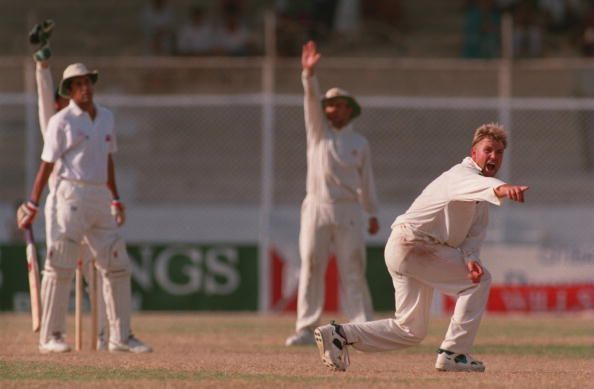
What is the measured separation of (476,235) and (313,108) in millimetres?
4047

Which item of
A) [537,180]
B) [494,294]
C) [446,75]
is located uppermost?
[446,75]

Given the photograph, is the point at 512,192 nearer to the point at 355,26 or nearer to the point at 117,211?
the point at 117,211

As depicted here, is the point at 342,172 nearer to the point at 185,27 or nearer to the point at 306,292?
the point at 306,292

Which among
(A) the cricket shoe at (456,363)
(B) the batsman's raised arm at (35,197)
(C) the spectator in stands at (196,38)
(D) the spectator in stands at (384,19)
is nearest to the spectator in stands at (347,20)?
(D) the spectator in stands at (384,19)

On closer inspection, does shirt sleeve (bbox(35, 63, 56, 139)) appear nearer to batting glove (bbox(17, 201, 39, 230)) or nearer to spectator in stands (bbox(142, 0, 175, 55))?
batting glove (bbox(17, 201, 39, 230))

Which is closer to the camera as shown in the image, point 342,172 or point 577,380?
point 577,380

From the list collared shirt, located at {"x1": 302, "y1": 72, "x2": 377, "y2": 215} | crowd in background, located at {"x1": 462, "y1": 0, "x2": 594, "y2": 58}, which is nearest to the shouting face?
collared shirt, located at {"x1": 302, "y1": 72, "x2": 377, "y2": 215}

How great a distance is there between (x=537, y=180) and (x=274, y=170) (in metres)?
3.82

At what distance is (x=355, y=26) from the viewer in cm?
2566

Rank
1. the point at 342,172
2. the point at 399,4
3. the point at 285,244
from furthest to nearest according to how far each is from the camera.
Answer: the point at 399,4 < the point at 285,244 < the point at 342,172

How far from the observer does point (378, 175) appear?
22.6m

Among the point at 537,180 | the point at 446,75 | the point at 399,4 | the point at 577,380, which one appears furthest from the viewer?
the point at 399,4

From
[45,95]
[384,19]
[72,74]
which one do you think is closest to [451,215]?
[72,74]

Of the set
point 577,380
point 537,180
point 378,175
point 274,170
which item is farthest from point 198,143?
point 577,380
